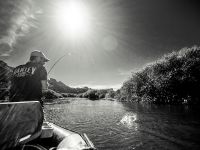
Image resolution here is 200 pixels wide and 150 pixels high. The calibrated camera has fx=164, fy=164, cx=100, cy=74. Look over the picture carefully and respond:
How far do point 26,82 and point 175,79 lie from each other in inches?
1389

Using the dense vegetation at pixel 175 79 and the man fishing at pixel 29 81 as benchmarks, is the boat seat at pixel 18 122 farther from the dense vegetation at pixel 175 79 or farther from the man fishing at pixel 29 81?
the dense vegetation at pixel 175 79

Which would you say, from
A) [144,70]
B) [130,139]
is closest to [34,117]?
[130,139]

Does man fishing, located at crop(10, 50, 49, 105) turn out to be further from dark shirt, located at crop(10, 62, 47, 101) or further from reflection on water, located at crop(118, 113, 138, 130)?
reflection on water, located at crop(118, 113, 138, 130)

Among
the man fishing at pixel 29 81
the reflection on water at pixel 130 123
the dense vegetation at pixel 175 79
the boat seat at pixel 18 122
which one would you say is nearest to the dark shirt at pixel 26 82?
the man fishing at pixel 29 81

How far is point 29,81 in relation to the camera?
551 centimetres

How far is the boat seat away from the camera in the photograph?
9.87 ft

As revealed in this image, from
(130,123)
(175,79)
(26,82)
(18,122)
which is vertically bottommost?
(130,123)

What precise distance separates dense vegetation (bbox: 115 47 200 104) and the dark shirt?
32.1 meters

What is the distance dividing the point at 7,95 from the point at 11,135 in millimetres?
3165

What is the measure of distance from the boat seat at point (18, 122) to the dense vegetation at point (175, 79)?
3320 centimetres

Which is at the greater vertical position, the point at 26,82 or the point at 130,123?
the point at 26,82

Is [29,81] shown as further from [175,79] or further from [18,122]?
[175,79]

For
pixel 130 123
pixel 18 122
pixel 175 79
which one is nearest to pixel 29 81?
A: pixel 18 122

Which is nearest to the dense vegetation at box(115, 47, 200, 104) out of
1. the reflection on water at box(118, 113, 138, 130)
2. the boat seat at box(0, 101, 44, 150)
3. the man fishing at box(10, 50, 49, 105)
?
the reflection on water at box(118, 113, 138, 130)
